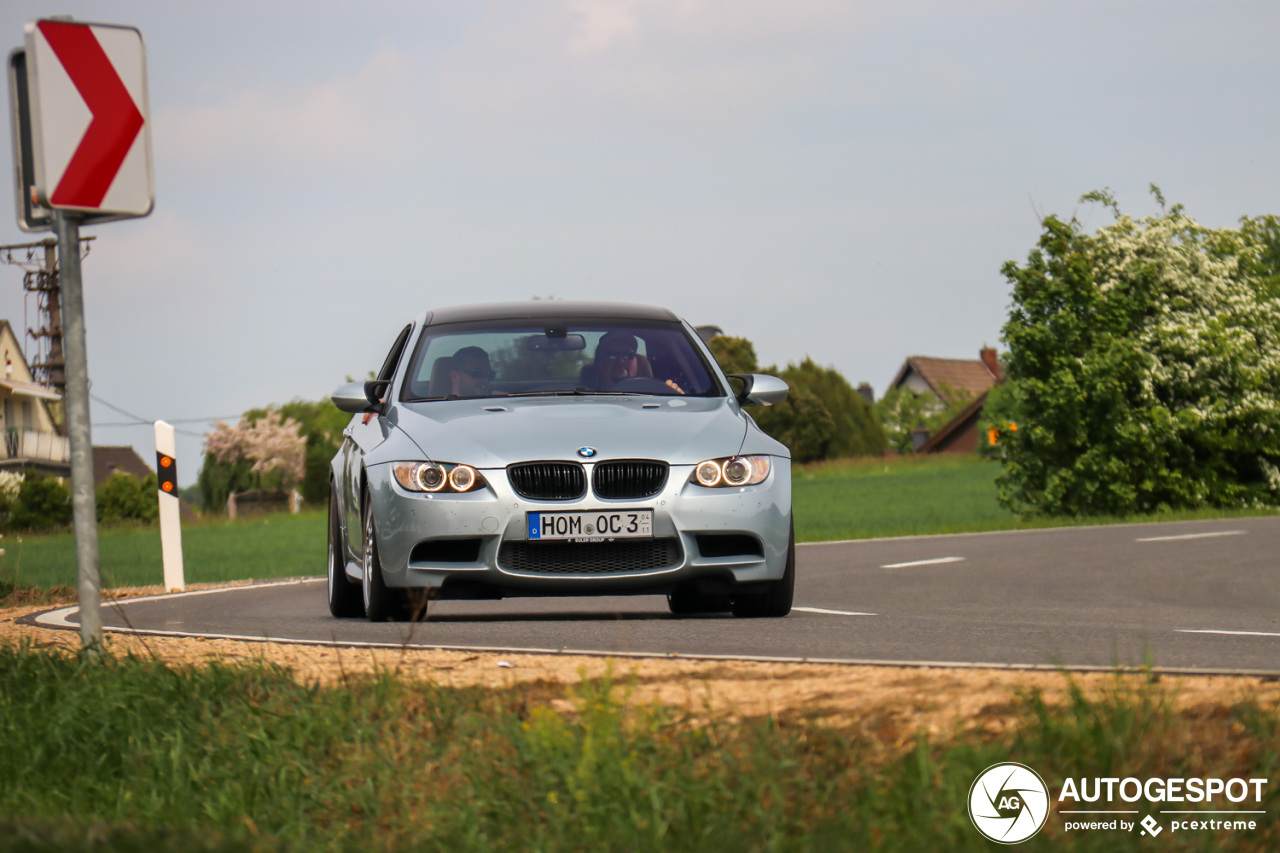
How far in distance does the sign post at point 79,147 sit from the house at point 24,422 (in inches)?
2625

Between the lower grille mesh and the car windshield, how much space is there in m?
1.27

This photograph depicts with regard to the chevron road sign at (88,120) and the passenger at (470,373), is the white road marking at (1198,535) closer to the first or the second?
the passenger at (470,373)

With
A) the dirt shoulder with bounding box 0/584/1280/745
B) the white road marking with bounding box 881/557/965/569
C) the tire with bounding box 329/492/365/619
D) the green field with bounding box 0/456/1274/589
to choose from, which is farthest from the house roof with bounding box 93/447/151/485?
the dirt shoulder with bounding box 0/584/1280/745

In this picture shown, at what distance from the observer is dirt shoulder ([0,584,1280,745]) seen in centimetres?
434

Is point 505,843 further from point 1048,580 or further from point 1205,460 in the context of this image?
point 1205,460

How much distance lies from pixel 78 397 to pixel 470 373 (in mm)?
2880

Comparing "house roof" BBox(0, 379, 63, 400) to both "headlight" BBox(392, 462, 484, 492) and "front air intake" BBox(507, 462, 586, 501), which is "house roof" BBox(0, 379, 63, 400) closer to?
"headlight" BBox(392, 462, 484, 492)

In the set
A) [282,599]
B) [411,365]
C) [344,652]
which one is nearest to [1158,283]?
[282,599]

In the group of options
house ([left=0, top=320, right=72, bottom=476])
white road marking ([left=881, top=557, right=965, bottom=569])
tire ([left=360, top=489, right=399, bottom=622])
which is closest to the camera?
tire ([left=360, top=489, right=399, bottom=622])

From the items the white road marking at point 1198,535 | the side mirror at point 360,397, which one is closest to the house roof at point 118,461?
the white road marking at point 1198,535

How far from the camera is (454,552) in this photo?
25.4 ft

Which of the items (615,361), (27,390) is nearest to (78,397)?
(615,361)

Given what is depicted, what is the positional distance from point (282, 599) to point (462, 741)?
353 inches

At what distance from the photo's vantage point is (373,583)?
812 cm
